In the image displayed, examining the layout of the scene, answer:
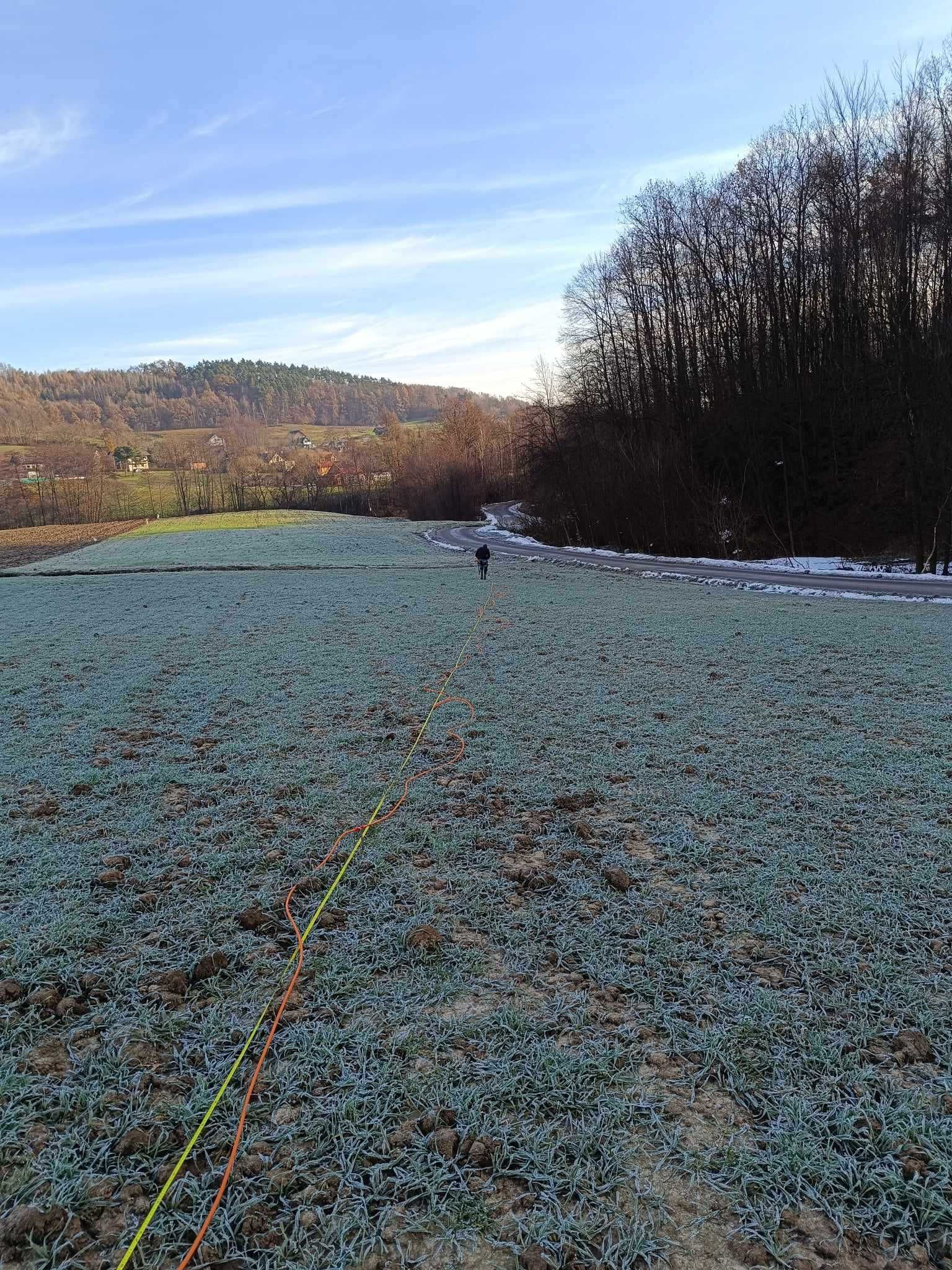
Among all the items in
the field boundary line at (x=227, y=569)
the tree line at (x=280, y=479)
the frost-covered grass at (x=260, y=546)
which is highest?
the tree line at (x=280, y=479)

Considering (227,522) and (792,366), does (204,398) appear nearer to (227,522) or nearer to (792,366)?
(227,522)

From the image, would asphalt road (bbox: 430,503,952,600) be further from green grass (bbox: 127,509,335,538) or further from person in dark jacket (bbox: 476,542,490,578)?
green grass (bbox: 127,509,335,538)

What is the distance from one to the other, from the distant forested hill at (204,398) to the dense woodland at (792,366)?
10031 centimetres

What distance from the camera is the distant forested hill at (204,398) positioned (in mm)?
144000

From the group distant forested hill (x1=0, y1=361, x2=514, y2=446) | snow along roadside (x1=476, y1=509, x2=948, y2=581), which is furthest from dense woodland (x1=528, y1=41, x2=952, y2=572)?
distant forested hill (x1=0, y1=361, x2=514, y2=446)

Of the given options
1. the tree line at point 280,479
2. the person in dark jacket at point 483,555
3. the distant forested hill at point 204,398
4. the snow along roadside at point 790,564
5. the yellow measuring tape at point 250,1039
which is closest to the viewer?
the yellow measuring tape at point 250,1039

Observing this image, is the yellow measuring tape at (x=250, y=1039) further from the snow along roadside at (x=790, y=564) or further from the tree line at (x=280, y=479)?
the tree line at (x=280, y=479)

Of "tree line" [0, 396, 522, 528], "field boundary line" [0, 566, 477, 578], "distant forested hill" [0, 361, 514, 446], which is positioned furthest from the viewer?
"distant forested hill" [0, 361, 514, 446]

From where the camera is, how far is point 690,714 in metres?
6.34

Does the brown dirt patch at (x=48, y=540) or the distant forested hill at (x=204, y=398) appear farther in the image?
the distant forested hill at (x=204, y=398)

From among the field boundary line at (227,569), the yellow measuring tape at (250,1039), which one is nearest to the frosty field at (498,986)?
the yellow measuring tape at (250,1039)

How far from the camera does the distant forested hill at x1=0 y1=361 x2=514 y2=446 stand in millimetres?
144000

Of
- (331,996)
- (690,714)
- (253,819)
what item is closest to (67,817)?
(253,819)

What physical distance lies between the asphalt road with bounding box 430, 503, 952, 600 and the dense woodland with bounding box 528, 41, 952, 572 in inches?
110
